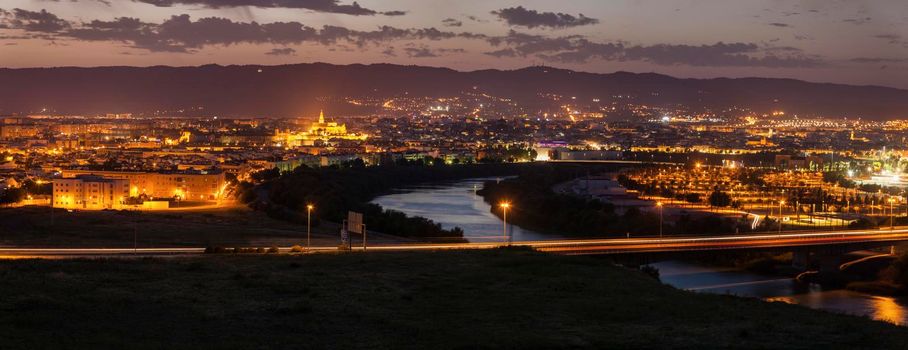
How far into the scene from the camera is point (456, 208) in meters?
47.0

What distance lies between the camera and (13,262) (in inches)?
642

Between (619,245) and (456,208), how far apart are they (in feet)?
73.6

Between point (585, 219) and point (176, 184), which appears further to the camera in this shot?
point (176, 184)

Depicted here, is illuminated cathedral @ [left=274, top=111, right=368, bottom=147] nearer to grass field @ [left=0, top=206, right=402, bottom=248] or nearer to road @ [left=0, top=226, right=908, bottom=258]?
grass field @ [left=0, top=206, right=402, bottom=248]

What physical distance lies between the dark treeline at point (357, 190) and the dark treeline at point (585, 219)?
202 inches

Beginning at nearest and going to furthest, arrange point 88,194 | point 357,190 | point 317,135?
1. point 88,194
2. point 357,190
3. point 317,135

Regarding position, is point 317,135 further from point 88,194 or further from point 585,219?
point 585,219

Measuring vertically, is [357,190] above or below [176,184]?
below

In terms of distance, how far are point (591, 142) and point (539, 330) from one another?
123769 millimetres

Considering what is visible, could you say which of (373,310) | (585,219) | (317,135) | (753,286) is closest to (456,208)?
(585,219)

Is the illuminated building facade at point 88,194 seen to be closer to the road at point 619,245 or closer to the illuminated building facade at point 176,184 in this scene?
the illuminated building facade at point 176,184

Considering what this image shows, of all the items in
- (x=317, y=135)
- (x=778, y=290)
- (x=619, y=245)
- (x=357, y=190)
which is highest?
(x=317, y=135)

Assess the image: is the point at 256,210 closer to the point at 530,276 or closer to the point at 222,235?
the point at 222,235

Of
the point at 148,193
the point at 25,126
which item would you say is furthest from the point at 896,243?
the point at 25,126
